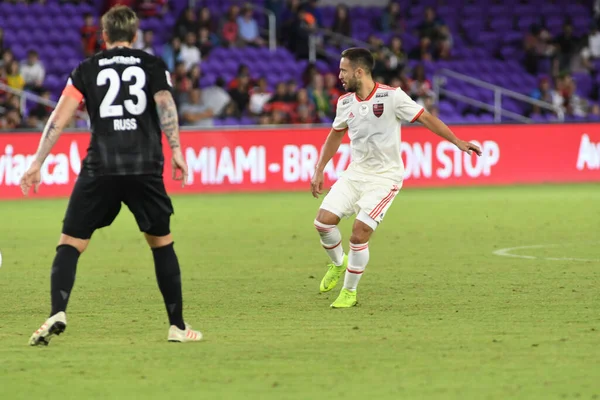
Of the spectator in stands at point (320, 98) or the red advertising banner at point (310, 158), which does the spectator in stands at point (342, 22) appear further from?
the red advertising banner at point (310, 158)

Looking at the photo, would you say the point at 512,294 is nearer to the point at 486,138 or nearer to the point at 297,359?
the point at 297,359

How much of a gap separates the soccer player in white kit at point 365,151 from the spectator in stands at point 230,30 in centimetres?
1781

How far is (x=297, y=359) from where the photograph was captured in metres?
6.94

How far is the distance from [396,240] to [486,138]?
9.53 m

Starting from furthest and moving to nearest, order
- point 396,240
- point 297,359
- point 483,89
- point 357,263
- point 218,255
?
1. point 483,89
2. point 396,240
3. point 218,255
4. point 357,263
5. point 297,359

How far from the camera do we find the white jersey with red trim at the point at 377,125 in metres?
9.82

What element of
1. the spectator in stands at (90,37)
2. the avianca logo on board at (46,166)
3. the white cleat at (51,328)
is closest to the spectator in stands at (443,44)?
the spectator in stands at (90,37)

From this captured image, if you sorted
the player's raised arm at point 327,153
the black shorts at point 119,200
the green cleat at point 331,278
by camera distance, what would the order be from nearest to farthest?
the black shorts at point 119,200 → the player's raised arm at point 327,153 → the green cleat at point 331,278

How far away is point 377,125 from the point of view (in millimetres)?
9859

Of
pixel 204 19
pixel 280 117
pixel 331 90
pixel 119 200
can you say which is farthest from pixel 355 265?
pixel 204 19

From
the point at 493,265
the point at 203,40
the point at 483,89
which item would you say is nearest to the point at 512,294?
the point at 493,265

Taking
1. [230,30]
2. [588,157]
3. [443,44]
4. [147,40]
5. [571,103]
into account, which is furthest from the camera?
[443,44]

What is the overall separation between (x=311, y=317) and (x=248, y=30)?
65.8 ft

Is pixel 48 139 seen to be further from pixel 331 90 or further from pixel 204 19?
pixel 204 19
